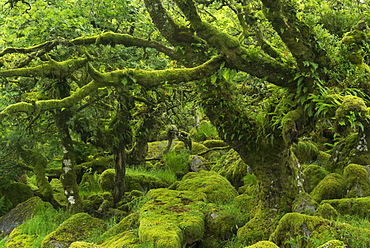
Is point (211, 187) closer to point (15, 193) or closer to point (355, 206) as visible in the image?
point (355, 206)

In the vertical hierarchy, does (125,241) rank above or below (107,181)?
above

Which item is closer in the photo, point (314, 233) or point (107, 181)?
point (314, 233)

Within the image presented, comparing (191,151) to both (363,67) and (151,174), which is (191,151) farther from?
(363,67)

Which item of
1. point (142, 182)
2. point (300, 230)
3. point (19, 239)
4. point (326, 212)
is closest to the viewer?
point (300, 230)

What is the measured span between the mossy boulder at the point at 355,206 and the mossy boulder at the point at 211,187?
3.29m

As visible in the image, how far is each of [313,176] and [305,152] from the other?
2.21 metres

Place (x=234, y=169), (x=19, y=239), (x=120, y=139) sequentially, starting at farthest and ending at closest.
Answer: (x=234, y=169) → (x=120, y=139) → (x=19, y=239)

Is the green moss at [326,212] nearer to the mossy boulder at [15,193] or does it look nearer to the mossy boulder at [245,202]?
the mossy boulder at [245,202]

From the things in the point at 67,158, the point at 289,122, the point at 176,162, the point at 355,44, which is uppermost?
the point at 355,44

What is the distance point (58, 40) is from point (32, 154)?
4.03 metres

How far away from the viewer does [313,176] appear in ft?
33.3

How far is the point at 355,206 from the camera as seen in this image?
24.5ft

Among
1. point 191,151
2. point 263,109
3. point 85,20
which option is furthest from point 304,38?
point 191,151

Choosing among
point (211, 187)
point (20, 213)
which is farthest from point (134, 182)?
point (20, 213)
